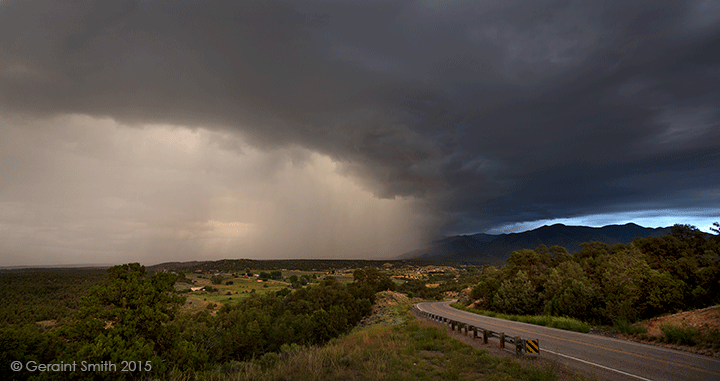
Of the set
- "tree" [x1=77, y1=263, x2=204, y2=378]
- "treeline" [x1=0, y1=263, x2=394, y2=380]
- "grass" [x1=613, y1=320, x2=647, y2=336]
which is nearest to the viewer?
"treeline" [x1=0, y1=263, x2=394, y2=380]

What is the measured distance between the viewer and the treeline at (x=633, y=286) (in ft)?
69.0

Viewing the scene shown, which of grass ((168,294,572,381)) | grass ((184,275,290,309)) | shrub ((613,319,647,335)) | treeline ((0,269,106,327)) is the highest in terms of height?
grass ((168,294,572,381))

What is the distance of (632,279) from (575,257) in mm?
37213

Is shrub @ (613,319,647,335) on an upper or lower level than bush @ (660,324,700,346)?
lower

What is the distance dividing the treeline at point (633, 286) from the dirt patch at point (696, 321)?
279 cm

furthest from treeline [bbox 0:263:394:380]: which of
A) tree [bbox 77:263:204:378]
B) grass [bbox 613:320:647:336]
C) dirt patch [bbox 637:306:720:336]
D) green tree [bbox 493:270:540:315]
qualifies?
green tree [bbox 493:270:540:315]

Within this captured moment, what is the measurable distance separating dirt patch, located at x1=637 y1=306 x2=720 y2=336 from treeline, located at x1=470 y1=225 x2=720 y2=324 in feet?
9.15

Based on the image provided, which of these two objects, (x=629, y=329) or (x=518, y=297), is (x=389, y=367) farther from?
(x=518, y=297)

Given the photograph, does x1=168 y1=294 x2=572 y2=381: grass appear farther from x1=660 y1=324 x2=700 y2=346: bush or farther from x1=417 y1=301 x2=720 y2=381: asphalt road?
x1=660 y1=324 x2=700 y2=346: bush

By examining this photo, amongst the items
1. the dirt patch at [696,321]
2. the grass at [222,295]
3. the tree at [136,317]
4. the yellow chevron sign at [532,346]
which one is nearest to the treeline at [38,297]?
the grass at [222,295]

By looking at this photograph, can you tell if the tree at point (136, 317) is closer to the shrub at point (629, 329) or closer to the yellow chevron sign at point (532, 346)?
the yellow chevron sign at point (532, 346)

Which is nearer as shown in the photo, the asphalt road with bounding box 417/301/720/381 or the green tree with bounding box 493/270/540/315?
the asphalt road with bounding box 417/301/720/381

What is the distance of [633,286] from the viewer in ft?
74.6

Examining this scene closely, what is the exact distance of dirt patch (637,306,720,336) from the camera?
14.4 meters
